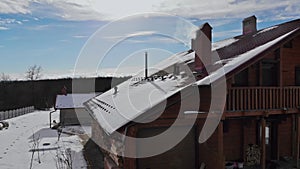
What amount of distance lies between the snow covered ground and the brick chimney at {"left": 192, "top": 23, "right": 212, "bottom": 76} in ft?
17.9

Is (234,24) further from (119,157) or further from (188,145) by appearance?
(119,157)

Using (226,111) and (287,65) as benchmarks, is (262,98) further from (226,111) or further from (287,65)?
(287,65)

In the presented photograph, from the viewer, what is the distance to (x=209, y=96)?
319 inches

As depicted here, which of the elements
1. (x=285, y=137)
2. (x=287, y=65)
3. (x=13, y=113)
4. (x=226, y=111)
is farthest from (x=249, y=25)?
(x=13, y=113)

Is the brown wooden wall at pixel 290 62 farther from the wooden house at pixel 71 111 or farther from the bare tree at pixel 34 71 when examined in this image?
the bare tree at pixel 34 71

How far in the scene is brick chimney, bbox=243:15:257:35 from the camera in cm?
1301

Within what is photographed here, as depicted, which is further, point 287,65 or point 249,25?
point 249,25

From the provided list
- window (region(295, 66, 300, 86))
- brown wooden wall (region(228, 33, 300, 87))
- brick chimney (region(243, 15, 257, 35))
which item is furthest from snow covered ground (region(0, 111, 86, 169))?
brick chimney (region(243, 15, 257, 35))

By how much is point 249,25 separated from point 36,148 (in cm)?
1130

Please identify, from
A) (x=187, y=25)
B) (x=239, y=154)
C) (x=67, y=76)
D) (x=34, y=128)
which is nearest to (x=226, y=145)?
(x=239, y=154)

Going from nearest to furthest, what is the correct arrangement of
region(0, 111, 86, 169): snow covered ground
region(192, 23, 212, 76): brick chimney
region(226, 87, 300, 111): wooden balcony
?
region(226, 87, 300, 111): wooden balcony < region(192, 23, 212, 76): brick chimney < region(0, 111, 86, 169): snow covered ground

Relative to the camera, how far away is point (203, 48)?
9250 mm

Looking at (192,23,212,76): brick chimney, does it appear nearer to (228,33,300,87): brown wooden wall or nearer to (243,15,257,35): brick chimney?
(228,33,300,87): brown wooden wall

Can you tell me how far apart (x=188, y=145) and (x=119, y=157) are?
2242 millimetres
